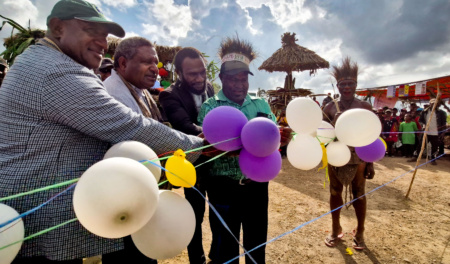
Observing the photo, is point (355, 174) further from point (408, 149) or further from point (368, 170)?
point (408, 149)

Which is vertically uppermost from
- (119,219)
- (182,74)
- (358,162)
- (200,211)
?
(182,74)

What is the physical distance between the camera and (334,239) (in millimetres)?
3098

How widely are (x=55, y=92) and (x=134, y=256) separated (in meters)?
1.08

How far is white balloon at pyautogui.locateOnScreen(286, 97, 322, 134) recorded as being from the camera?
1.73 m

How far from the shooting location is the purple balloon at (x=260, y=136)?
1.30m

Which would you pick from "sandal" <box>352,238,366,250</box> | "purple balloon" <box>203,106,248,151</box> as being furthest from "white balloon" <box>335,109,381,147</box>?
"sandal" <box>352,238,366,250</box>

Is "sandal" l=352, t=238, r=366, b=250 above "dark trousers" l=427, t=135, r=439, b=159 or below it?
below

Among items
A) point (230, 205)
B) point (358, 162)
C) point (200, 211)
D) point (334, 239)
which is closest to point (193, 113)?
point (230, 205)

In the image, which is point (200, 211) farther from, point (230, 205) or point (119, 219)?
point (119, 219)

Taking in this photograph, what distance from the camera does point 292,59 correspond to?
9.84 m

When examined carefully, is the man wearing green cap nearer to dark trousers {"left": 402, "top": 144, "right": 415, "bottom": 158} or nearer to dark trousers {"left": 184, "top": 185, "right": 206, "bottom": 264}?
dark trousers {"left": 184, "top": 185, "right": 206, "bottom": 264}

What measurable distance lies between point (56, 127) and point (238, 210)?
1.58 m

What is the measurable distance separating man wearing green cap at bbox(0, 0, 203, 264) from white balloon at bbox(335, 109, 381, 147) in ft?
4.82

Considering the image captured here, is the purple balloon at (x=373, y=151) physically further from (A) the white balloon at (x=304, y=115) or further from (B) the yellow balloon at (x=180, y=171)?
(B) the yellow balloon at (x=180, y=171)
